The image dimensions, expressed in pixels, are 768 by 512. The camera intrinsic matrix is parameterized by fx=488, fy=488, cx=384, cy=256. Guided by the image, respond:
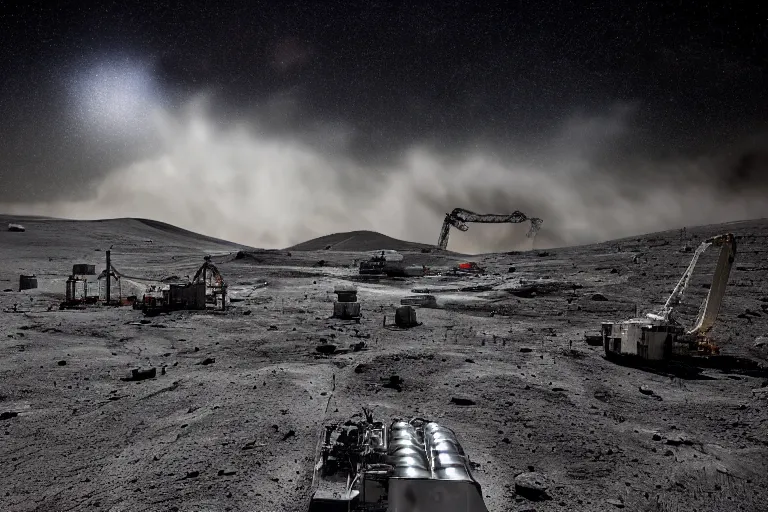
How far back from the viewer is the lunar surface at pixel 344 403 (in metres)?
8.80

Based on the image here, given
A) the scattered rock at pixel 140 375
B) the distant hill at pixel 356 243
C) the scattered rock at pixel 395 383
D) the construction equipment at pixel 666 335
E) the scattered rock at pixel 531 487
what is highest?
the distant hill at pixel 356 243

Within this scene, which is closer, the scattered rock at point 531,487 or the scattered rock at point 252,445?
the scattered rock at point 531,487

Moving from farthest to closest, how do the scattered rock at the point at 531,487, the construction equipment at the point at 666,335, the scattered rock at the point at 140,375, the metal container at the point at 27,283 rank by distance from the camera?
1. the metal container at the point at 27,283
2. the construction equipment at the point at 666,335
3. the scattered rock at the point at 140,375
4. the scattered rock at the point at 531,487

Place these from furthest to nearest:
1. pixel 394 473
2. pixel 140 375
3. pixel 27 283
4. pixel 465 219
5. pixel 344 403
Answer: pixel 465 219 → pixel 27 283 → pixel 140 375 → pixel 344 403 → pixel 394 473

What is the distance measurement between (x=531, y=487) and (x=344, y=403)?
216 inches

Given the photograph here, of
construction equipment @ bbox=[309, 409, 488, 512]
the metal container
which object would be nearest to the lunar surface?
construction equipment @ bbox=[309, 409, 488, 512]

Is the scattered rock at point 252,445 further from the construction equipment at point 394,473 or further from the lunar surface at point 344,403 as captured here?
the construction equipment at point 394,473

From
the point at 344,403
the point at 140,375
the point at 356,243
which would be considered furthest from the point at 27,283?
the point at 356,243

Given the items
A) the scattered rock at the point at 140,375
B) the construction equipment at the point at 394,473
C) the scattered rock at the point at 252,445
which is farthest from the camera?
the scattered rock at the point at 140,375

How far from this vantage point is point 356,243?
286 ft

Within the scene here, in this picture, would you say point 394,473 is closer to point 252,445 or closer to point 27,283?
point 252,445

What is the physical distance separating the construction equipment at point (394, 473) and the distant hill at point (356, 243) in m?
69.8

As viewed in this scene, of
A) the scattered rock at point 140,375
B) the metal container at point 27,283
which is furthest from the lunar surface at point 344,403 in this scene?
the metal container at point 27,283

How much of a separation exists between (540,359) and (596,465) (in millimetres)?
7612
